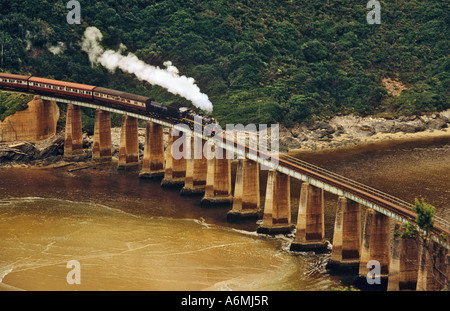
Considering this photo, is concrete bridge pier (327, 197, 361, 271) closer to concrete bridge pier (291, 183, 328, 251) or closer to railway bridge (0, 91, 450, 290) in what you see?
railway bridge (0, 91, 450, 290)

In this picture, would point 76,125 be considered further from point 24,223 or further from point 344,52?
point 344,52

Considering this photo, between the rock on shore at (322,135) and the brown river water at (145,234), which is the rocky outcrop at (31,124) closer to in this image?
the rock on shore at (322,135)

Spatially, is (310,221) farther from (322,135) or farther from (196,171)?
(322,135)

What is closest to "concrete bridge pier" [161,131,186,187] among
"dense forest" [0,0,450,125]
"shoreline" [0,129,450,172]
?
"shoreline" [0,129,450,172]

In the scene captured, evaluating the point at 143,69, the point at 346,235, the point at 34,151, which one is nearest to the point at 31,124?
the point at 34,151

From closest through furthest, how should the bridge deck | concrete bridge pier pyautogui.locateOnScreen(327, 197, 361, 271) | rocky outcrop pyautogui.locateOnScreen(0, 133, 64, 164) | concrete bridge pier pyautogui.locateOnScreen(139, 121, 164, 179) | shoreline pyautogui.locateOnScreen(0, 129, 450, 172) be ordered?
the bridge deck < concrete bridge pier pyautogui.locateOnScreen(327, 197, 361, 271) < concrete bridge pier pyautogui.locateOnScreen(139, 121, 164, 179) < rocky outcrop pyautogui.locateOnScreen(0, 133, 64, 164) < shoreline pyautogui.locateOnScreen(0, 129, 450, 172)
